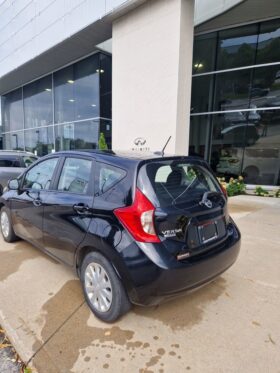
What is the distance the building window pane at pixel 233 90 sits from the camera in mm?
9750

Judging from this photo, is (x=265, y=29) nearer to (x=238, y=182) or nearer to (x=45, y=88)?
(x=238, y=182)

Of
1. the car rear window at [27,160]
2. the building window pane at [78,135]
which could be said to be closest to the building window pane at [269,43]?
the building window pane at [78,135]

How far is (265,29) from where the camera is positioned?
9.29 metres

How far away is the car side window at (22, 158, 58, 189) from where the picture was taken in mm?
3152

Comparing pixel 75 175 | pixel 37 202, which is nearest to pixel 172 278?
pixel 75 175

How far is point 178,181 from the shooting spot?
7.91ft

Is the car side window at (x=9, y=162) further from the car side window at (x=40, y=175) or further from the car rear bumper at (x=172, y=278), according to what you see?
the car rear bumper at (x=172, y=278)

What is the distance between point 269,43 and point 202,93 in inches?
115

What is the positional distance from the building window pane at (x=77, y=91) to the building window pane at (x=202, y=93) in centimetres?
451

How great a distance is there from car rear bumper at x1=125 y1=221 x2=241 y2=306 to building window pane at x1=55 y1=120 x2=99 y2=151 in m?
10.4

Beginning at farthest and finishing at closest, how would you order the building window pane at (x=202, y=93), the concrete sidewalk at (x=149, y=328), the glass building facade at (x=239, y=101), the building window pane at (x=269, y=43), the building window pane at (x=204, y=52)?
the building window pane at (x=202, y=93) → the building window pane at (x=204, y=52) → the glass building facade at (x=239, y=101) → the building window pane at (x=269, y=43) → the concrete sidewalk at (x=149, y=328)

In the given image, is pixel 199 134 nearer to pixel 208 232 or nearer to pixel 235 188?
pixel 235 188

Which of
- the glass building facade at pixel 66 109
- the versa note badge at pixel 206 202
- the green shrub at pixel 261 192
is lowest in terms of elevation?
the green shrub at pixel 261 192

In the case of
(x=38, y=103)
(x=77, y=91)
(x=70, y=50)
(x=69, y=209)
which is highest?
(x=70, y=50)
